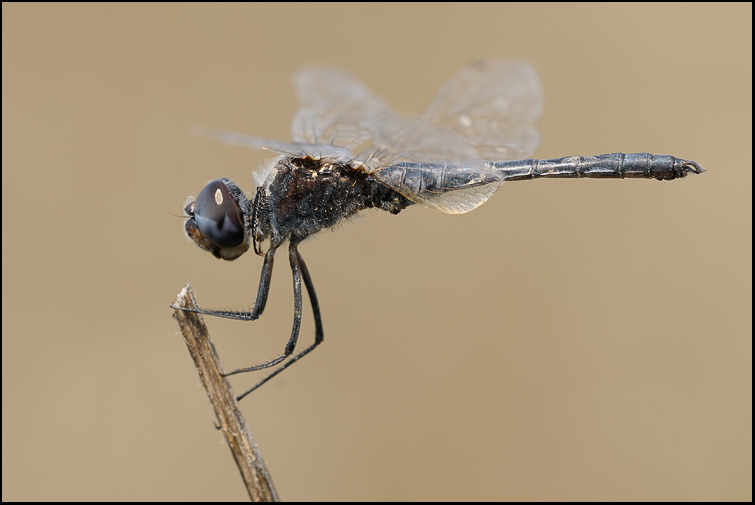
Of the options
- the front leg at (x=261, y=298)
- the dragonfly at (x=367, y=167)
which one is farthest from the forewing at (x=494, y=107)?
the front leg at (x=261, y=298)

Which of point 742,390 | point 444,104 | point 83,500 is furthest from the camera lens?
point 742,390

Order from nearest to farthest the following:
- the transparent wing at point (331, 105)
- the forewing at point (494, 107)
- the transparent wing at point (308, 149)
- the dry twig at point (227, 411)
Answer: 1. the dry twig at point (227, 411)
2. the transparent wing at point (308, 149)
3. the transparent wing at point (331, 105)
4. the forewing at point (494, 107)

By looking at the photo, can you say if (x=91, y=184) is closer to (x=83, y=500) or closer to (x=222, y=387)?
(x=83, y=500)

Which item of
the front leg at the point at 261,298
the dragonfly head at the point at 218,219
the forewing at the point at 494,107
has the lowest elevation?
the front leg at the point at 261,298

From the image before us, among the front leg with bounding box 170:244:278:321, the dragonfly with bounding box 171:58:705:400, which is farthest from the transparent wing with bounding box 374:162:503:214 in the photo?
the front leg with bounding box 170:244:278:321

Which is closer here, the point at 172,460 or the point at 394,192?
the point at 394,192

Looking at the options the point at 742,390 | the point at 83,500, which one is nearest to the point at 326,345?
the point at 83,500

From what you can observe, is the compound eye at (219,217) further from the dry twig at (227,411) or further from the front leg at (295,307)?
the dry twig at (227,411)
